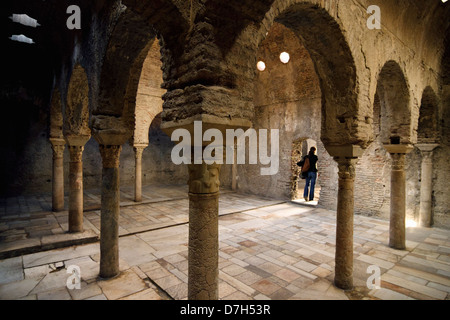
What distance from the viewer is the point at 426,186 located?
7.19m

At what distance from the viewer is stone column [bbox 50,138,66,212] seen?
7605mm

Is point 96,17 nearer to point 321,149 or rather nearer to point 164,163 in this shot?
point 321,149

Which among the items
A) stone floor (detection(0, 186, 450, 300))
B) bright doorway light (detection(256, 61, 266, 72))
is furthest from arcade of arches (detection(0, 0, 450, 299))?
stone floor (detection(0, 186, 450, 300))

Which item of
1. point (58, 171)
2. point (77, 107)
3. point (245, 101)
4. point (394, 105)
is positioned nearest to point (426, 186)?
point (394, 105)

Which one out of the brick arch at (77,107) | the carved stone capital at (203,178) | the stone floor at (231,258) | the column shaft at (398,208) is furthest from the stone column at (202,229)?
the column shaft at (398,208)

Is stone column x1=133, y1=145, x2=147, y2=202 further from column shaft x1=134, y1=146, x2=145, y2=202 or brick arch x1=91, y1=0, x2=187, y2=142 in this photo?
brick arch x1=91, y1=0, x2=187, y2=142

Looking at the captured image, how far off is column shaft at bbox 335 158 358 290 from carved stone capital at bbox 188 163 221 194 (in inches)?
98.8

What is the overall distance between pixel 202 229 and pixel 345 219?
2.59 m

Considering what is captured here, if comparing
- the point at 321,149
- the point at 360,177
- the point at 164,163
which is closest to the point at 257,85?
the point at 321,149

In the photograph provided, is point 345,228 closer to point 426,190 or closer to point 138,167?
point 426,190

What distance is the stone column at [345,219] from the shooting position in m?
3.82

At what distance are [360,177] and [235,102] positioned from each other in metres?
7.27

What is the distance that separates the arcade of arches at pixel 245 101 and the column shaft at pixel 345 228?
0.02 meters

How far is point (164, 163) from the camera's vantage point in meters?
14.1
